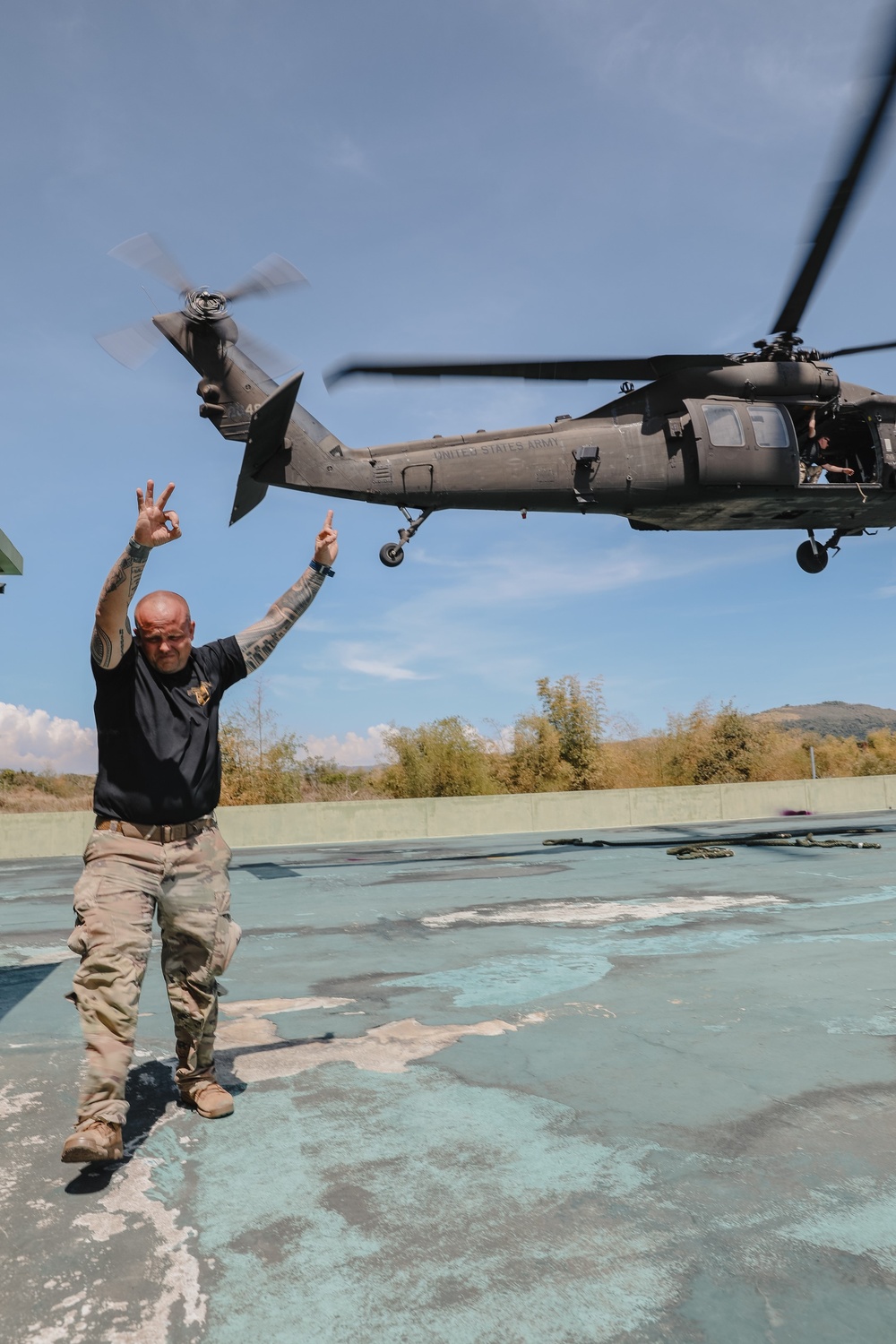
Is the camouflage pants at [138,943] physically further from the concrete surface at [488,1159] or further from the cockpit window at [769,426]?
the cockpit window at [769,426]

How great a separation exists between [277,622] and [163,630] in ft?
1.76

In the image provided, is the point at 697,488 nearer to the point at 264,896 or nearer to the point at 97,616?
the point at 264,896

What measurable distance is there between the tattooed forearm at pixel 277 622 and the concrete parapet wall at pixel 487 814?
1574 cm

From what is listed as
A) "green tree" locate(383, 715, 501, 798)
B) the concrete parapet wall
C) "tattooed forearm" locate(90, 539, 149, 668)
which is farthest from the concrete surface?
"green tree" locate(383, 715, 501, 798)

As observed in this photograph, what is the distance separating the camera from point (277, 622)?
3.50 meters

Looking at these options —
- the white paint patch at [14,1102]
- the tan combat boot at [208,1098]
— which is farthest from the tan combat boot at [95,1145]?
the white paint patch at [14,1102]

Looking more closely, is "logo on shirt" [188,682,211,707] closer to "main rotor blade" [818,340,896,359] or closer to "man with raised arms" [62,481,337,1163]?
"man with raised arms" [62,481,337,1163]

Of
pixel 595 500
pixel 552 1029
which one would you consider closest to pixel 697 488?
pixel 595 500

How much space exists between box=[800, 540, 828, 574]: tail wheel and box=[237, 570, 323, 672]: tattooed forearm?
11.4 metres

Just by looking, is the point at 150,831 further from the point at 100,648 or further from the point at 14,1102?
the point at 14,1102

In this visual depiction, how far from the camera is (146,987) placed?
4602 millimetres

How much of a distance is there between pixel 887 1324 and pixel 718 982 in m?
2.63

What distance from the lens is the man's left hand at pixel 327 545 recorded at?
3598mm

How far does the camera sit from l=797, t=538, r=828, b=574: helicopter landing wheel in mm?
13203
